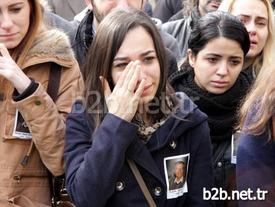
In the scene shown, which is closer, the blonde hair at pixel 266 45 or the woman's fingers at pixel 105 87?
the woman's fingers at pixel 105 87

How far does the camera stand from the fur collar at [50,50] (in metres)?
2.30

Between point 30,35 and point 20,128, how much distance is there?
407mm

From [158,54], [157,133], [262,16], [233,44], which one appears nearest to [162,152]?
[157,133]

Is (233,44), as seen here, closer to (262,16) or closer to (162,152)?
(262,16)

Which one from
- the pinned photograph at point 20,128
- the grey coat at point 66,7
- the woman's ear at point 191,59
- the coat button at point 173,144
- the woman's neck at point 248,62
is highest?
the grey coat at point 66,7

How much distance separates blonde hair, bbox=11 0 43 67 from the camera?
233 cm

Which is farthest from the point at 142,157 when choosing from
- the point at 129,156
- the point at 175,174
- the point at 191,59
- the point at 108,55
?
the point at 191,59

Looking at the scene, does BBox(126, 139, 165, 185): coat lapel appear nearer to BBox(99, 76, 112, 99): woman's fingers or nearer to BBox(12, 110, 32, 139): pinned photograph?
BBox(99, 76, 112, 99): woman's fingers

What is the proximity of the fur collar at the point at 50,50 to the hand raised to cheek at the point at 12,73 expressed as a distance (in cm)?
11

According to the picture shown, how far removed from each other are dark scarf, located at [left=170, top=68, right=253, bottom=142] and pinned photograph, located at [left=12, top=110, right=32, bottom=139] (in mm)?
858

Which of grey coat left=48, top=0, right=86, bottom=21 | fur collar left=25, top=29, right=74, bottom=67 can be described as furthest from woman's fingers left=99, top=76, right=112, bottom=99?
grey coat left=48, top=0, right=86, bottom=21

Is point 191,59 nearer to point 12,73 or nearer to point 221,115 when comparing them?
point 221,115

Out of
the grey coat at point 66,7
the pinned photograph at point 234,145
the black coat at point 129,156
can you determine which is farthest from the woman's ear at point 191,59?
the grey coat at point 66,7

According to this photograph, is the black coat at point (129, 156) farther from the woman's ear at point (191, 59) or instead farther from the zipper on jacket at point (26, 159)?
the woman's ear at point (191, 59)
